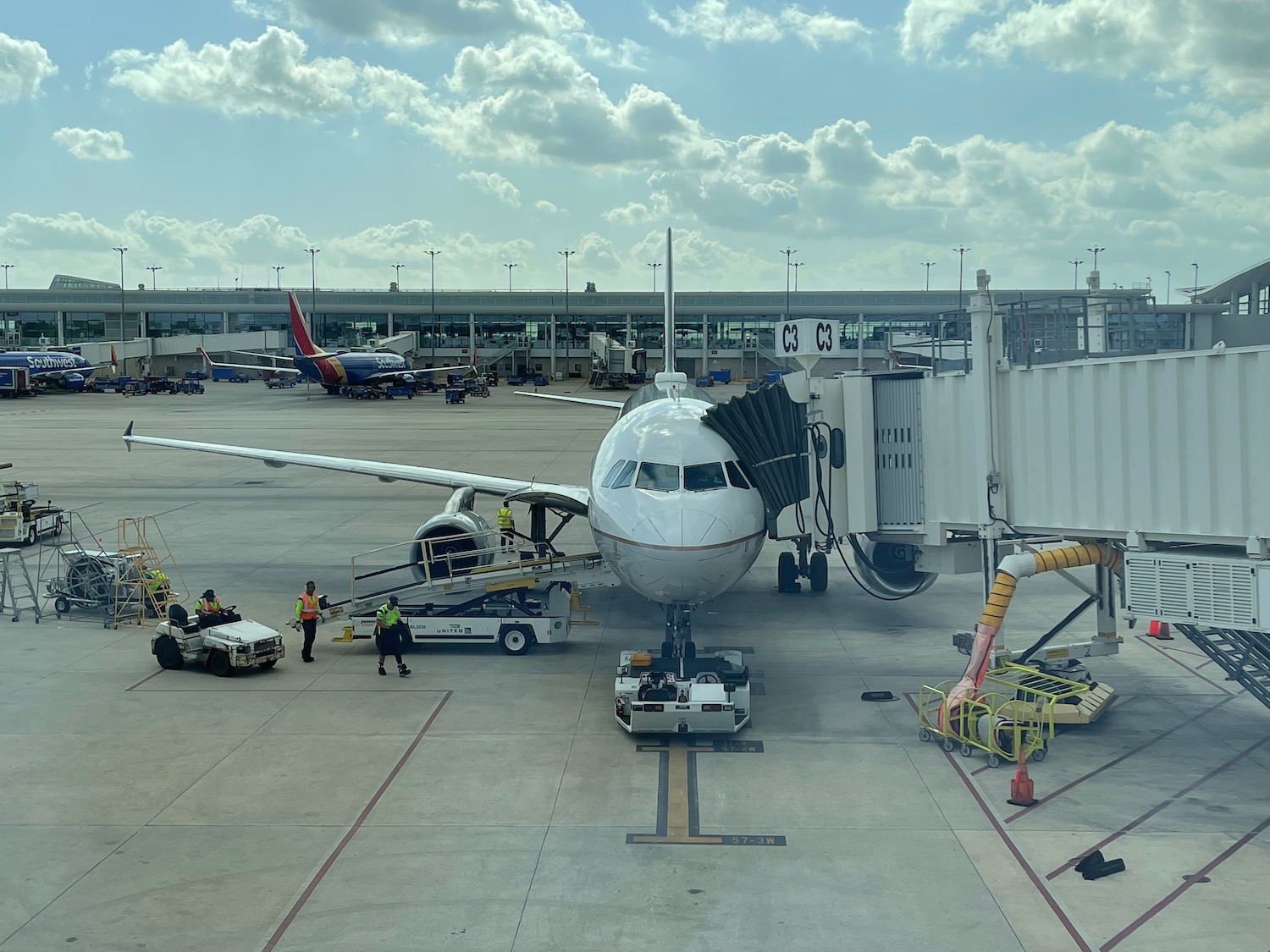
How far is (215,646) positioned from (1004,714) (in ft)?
48.3

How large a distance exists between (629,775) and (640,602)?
1239 centimetres

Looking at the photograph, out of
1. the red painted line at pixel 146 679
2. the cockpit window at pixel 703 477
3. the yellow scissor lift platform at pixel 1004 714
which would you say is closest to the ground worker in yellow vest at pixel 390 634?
the red painted line at pixel 146 679

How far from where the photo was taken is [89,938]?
1197cm

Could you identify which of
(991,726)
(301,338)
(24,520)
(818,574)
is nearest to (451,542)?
(818,574)

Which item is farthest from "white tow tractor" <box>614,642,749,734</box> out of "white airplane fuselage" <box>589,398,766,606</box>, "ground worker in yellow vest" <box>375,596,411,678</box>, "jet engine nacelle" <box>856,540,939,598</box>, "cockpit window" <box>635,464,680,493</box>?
"jet engine nacelle" <box>856,540,939,598</box>

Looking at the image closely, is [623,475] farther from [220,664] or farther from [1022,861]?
[1022,861]

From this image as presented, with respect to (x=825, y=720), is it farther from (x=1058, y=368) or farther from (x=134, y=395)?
(x=134, y=395)

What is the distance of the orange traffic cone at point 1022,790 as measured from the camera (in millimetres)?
15711

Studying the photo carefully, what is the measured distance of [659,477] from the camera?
21016 mm

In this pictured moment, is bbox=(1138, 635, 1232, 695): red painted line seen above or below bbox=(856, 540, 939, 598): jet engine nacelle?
below

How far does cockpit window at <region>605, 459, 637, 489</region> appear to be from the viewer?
2139 centimetres

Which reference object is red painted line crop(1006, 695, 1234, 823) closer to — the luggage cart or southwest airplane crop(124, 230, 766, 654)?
the luggage cart

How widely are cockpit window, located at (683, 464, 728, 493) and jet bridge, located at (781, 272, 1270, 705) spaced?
162cm

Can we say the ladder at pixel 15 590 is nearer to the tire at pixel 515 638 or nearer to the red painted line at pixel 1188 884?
the tire at pixel 515 638
